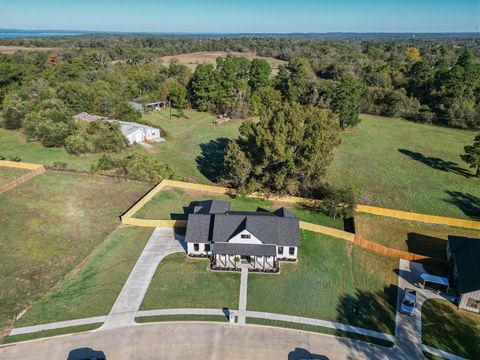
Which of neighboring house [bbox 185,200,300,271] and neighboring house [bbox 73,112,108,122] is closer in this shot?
neighboring house [bbox 185,200,300,271]

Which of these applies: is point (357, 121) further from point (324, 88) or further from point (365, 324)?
point (365, 324)

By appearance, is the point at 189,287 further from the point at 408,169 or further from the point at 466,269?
Answer: the point at 408,169

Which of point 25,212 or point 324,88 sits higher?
point 324,88

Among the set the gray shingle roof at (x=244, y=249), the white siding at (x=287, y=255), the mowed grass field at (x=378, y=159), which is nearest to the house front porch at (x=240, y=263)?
the gray shingle roof at (x=244, y=249)

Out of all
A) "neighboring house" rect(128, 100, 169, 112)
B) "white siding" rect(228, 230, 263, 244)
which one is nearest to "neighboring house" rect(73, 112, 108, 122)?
"neighboring house" rect(128, 100, 169, 112)

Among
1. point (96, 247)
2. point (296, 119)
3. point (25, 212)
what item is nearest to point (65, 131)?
point (25, 212)

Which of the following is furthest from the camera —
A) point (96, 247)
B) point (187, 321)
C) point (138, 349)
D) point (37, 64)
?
point (37, 64)

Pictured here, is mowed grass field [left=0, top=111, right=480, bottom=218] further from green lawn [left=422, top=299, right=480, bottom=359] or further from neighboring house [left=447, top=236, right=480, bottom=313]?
green lawn [left=422, top=299, right=480, bottom=359]
